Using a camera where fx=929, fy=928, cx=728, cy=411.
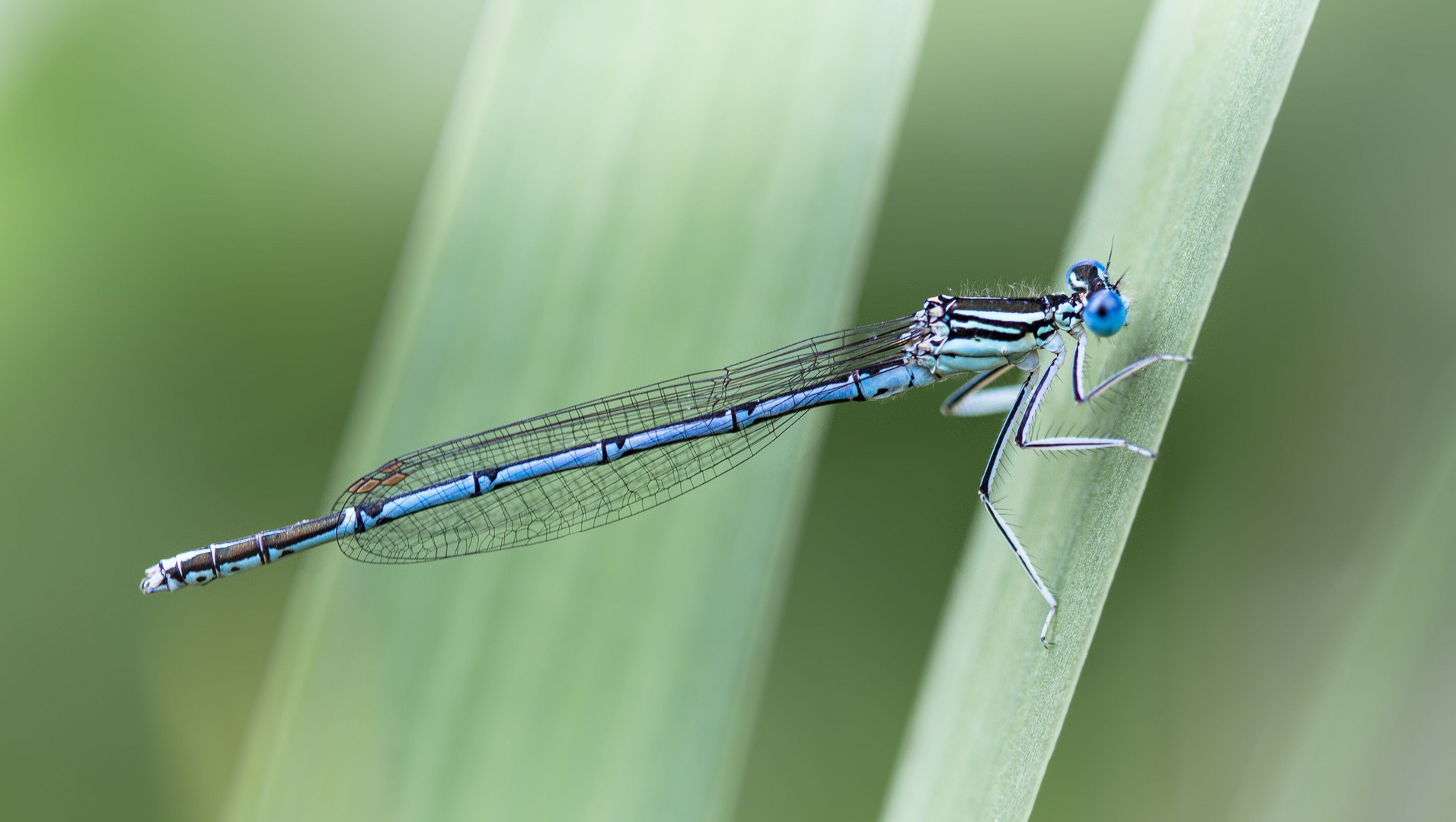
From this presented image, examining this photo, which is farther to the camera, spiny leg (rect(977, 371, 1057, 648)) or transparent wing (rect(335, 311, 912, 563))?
transparent wing (rect(335, 311, 912, 563))

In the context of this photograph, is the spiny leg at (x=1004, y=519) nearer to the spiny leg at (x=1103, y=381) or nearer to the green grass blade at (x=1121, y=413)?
the green grass blade at (x=1121, y=413)

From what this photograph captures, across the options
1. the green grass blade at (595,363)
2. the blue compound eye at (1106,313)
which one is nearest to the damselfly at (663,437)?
the blue compound eye at (1106,313)

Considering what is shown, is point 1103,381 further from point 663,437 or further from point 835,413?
point 663,437

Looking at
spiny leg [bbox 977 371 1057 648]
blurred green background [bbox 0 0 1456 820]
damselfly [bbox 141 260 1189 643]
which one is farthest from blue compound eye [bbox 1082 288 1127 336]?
blurred green background [bbox 0 0 1456 820]

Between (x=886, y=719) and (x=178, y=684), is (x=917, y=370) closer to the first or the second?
(x=886, y=719)

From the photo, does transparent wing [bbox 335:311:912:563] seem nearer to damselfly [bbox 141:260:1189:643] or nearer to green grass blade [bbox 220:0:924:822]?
damselfly [bbox 141:260:1189:643]

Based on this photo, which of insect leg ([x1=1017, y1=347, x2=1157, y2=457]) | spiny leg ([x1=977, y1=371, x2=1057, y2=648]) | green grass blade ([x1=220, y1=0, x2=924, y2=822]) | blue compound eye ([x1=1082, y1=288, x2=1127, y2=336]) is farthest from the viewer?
blue compound eye ([x1=1082, y1=288, x2=1127, y2=336])
